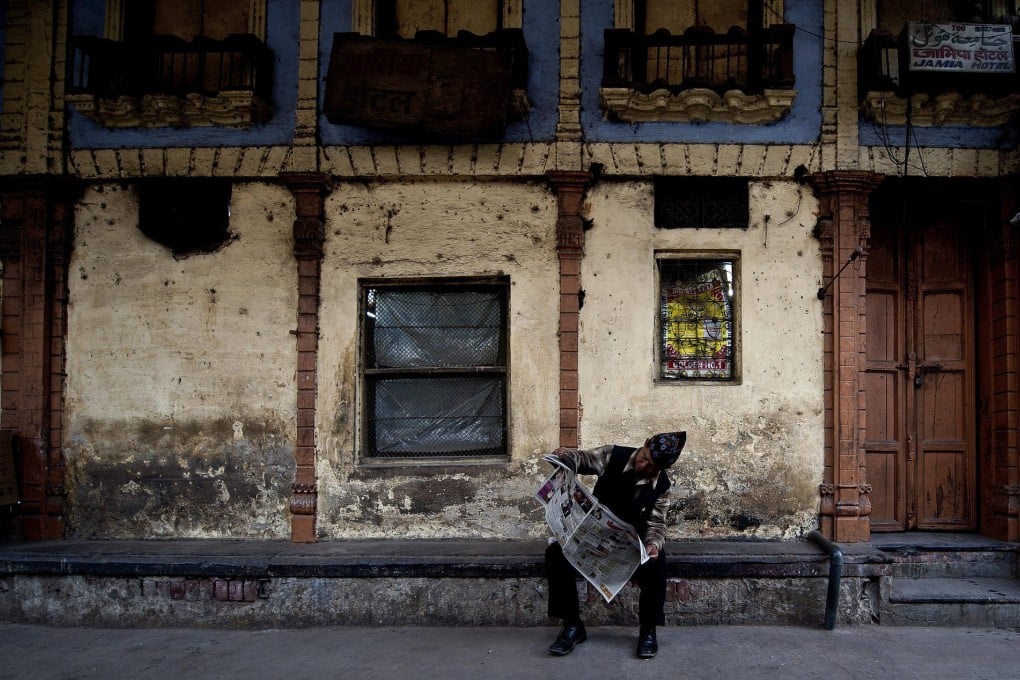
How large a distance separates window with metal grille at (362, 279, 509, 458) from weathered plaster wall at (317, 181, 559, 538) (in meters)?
0.18

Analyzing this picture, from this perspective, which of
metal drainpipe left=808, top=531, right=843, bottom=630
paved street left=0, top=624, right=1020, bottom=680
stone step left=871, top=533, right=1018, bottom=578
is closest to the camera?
paved street left=0, top=624, right=1020, bottom=680

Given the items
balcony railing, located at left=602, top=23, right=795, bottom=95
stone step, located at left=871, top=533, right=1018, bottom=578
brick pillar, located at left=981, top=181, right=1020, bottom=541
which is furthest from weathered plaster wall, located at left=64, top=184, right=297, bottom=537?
brick pillar, located at left=981, top=181, right=1020, bottom=541

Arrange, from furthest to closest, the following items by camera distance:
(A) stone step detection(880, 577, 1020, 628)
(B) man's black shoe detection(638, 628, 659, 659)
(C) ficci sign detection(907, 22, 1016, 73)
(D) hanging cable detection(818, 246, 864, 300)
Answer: (C) ficci sign detection(907, 22, 1016, 73), (D) hanging cable detection(818, 246, 864, 300), (A) stone step detection(880, 577, 1020, 628), (B) man's black shoe detection(638, 628, 659, 659)

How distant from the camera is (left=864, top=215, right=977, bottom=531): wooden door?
22.3ft

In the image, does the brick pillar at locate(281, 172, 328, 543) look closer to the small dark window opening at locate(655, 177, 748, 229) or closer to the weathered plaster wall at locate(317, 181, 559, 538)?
the weathered plaster wall at locate(317, 181, 559, 538)

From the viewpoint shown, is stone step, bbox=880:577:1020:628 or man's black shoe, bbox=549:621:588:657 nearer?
man's black shoe, bbox=549:621:588:657

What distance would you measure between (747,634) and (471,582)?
214 centimetres

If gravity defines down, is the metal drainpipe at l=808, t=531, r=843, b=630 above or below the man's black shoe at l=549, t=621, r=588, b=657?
above

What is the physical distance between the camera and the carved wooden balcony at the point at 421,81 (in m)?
6.32

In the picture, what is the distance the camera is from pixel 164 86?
6.81 metres

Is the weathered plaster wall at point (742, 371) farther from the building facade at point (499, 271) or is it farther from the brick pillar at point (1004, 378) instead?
the brick pillar at point (1004, 378)

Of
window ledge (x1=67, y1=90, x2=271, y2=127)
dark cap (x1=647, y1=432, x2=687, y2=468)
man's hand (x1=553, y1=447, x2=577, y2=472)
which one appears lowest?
man's hand (x1=553, y1=447, x2=577, y2=472)

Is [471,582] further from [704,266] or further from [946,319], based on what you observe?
[946,319]

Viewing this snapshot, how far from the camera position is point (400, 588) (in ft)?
18.8
